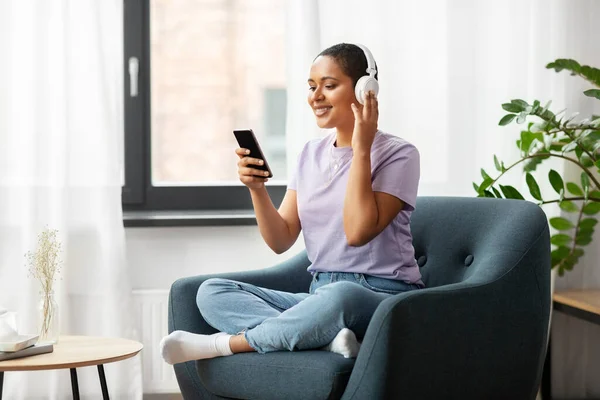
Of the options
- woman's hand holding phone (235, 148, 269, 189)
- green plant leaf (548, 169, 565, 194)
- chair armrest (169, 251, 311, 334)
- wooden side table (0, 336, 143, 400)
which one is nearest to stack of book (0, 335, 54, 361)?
wooden side table (0, 336, 143, 400)

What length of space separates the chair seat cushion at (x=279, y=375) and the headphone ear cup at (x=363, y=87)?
607 millimetres

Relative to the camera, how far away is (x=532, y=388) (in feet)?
6.66

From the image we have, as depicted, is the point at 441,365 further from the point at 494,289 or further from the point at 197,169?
the point at 197,169

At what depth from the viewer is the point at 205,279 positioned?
224 cm

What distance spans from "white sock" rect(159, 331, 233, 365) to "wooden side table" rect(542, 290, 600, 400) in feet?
3.91

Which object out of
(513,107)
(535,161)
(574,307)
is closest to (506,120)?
(513,107)

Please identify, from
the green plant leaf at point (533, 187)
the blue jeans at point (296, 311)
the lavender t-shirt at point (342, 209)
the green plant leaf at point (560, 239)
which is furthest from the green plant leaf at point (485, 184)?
the blue jeans at point (296, 311)

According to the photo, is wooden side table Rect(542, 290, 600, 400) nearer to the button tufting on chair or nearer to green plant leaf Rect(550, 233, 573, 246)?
green plant leaf Rect(550, 233, 573, 246)

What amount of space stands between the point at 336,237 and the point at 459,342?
0.44 m

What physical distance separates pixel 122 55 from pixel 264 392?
4.89ft

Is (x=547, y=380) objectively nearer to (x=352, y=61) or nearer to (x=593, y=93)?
(x=593, y=93)

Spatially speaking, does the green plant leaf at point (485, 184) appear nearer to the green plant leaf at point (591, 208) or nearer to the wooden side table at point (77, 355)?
the green plant leaf at point (591, 208)

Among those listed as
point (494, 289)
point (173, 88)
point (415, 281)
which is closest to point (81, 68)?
point (173, 88)

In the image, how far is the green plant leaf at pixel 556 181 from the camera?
277cm
